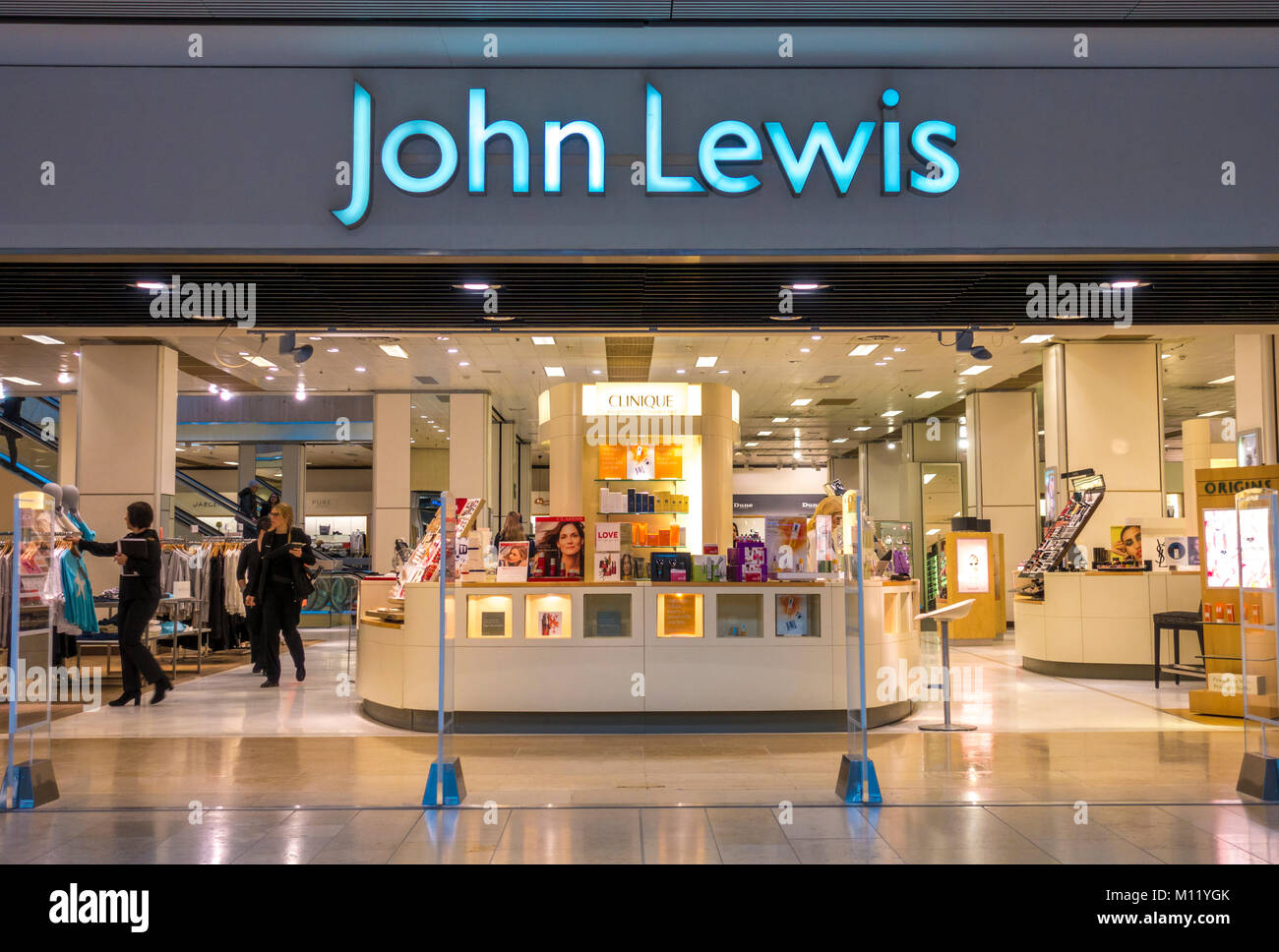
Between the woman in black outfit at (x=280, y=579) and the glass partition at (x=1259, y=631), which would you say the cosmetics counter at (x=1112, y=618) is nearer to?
the glass partition at (x=1259, y=631)

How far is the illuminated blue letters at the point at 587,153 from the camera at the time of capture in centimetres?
436

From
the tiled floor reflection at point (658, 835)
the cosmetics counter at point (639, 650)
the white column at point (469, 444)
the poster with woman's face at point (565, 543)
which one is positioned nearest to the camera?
the tiled floor reflection at point (658, 835)

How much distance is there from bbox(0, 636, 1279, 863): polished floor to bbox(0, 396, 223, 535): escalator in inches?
410

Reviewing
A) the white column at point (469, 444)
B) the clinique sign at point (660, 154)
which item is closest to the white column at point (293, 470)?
the white column at point (469, 444)

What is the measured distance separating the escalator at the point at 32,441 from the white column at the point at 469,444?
385cm

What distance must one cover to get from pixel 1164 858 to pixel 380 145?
14.3 ft

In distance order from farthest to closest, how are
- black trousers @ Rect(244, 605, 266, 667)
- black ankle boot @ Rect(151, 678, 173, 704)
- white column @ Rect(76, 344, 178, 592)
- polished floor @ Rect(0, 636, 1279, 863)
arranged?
white column @ Rect(76, 344, 178, 592)
black trousers @ Rect(244, 605, 266, 667)
black ankle boot @ Rect(151, 678, 173, 704)
polished floor @ Rect(0, 636, 1279, 863)

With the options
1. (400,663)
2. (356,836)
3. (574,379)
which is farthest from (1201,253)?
(574,379)

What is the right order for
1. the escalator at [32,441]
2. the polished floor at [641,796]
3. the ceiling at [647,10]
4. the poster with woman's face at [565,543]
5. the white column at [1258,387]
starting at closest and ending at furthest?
the polished floor at [641,796]
the ceiling at [647,10]
the poster with woman's face at [565,543]
the white column at [1258,387]
the escalator at [32,441]

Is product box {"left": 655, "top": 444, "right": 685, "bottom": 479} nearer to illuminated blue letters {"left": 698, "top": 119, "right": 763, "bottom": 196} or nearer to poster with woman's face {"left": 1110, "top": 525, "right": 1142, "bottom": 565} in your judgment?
poster with woman's face {"left": 1110, "top": 525, "right": 1142, "bottom": 565}

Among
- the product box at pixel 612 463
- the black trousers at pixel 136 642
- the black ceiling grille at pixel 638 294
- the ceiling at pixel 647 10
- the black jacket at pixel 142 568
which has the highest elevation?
the ceiling at pixel 647 10

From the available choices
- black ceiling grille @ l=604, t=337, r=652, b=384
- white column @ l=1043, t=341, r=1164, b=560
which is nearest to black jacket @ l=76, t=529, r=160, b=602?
black ceiling grille @ l=604, t=337, r=652, b=384

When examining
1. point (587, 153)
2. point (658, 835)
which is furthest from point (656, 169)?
point (658, 835)

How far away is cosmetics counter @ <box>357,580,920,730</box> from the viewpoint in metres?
6.26
